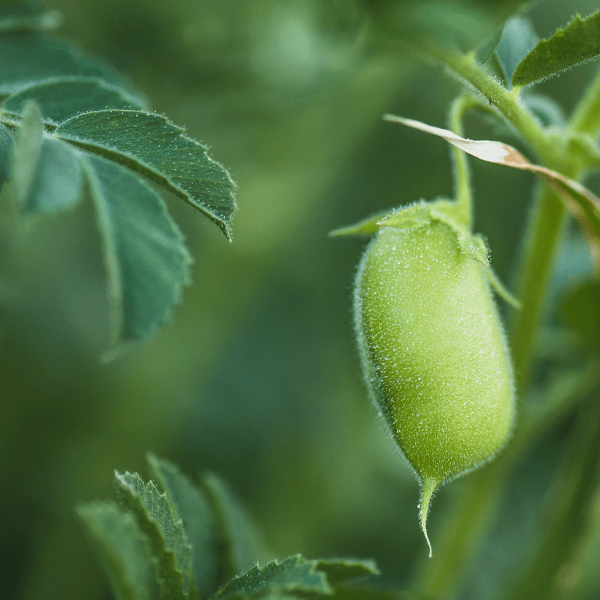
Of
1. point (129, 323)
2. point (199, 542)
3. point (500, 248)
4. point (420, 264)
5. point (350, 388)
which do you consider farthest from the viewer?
point (350, 388)

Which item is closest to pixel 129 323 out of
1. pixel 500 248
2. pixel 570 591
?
pixel 570 591

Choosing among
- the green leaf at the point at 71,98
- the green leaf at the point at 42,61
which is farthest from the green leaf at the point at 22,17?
the green leaf at the point at 71,98

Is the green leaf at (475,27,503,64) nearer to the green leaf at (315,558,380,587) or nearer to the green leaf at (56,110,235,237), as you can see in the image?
the green leaf at (56,110,235,237)

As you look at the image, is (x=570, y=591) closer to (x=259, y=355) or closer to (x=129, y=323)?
(x=129, y=323)

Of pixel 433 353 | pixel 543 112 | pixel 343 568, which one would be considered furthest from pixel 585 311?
pixel 343 568

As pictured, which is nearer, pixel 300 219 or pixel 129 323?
pixel 129 323

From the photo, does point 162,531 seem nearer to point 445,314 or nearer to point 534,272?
point 445,314
